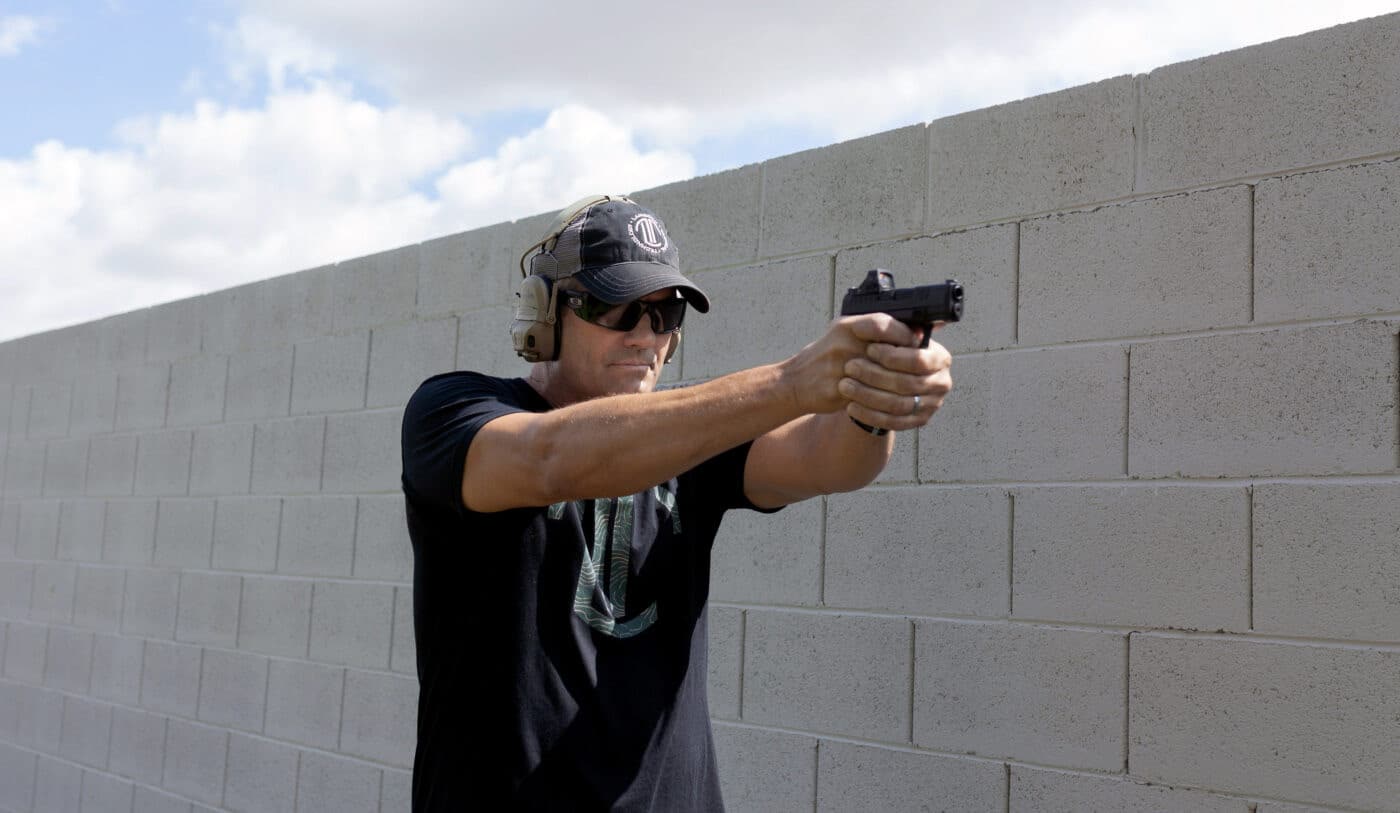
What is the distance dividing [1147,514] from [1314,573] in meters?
0.34

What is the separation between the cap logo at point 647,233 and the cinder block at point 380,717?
2.65 metres

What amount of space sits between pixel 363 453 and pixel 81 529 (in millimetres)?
2638

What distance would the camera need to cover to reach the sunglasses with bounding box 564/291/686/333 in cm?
237

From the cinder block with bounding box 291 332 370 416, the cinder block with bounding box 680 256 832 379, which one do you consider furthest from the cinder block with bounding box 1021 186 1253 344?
the cinder block with bounding box 291 332 370 416

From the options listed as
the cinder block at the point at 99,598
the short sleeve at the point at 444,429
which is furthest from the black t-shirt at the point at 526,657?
the cinder block at the point at 99,598

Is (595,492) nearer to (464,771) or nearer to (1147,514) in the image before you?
(464,771)

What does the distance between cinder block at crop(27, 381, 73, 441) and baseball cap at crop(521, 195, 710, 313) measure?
5.53 meters

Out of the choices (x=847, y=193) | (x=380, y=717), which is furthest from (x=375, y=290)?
(x=847, y=193)

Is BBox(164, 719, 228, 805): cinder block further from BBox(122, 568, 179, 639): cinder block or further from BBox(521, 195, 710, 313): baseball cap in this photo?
BBox(521, 195, 710, 313): baseball cap

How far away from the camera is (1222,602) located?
274 centimetres

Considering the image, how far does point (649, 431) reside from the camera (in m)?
1.87

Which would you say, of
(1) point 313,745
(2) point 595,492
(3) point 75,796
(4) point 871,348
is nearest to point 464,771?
(2) point 595,492

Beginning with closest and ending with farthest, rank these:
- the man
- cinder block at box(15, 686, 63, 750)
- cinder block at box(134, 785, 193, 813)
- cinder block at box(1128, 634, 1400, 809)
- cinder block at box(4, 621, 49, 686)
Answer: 1. the man
2. cinder block at box(1128, 634, 1400, 809)
3. cinder block at box(134, 785, 193, 813)
4. cinder block at box(15, 686, 63, 750)
5. cinder block at box(4, 621, 49, 686)

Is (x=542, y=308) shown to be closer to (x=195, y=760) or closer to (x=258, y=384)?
(x=258, y=384)
